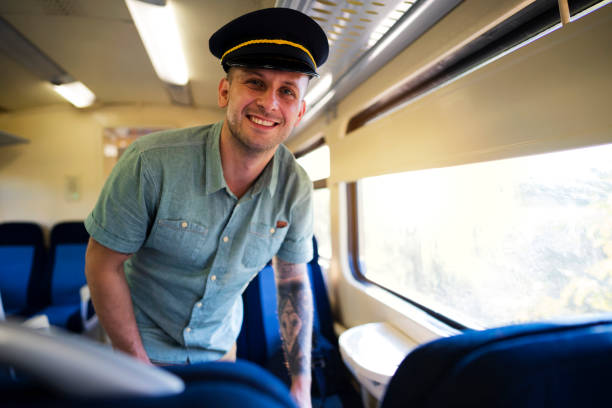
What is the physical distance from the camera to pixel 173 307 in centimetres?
131

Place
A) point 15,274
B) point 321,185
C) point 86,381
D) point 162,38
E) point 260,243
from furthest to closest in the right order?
1. point 15,274
2. point 321,185
3. point 162,38
4. point 260,243
5. point 86,381

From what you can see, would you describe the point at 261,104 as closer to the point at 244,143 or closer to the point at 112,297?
the point at 244,143

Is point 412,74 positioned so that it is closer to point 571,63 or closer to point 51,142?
point 571,63

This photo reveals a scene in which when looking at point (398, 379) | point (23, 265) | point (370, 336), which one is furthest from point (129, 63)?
point (23, 265)

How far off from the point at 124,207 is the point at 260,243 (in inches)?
22.3

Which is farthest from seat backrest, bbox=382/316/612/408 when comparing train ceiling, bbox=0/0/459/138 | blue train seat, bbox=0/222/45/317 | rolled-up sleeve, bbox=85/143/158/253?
blue train seat, bbox=0/222/45/317

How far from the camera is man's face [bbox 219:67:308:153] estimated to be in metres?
1.10

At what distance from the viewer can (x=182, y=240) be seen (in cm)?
119

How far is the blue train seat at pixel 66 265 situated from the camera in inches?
139

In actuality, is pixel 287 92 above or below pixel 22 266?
above

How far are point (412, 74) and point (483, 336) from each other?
1.69 m

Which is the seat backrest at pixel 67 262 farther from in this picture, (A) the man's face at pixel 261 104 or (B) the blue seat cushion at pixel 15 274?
(A) the man's face at pixel 261 104

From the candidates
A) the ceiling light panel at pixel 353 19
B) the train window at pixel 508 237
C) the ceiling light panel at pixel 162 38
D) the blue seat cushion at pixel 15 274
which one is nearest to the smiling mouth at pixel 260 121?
the ceiling light panel at pixel 353 19

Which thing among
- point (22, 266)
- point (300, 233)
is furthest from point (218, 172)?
point (22, 266)
